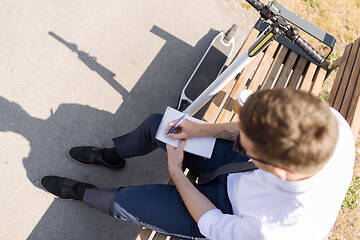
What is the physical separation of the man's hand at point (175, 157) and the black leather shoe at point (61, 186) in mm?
880

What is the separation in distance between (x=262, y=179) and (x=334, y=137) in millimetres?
509

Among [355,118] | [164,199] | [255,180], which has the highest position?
[355,118]

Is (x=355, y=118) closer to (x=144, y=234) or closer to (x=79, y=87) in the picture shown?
(x=144, y=234)

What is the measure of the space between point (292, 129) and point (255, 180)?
600 mm

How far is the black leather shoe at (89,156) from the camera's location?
2537 millimetres

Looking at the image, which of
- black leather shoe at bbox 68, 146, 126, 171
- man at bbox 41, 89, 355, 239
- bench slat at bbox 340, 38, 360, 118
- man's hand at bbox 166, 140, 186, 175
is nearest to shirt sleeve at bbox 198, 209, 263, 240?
man at bbox 41, 89, 355, 239

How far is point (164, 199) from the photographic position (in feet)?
6.08

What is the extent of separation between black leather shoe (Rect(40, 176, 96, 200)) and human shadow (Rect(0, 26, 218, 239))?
0.08m

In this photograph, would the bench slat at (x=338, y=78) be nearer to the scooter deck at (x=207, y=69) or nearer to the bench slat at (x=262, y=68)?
the bench slat at (x=262, y=68)

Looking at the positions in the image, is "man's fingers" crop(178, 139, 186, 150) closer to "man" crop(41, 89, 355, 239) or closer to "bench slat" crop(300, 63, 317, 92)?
"man" crop(41, 89, 355, 239)

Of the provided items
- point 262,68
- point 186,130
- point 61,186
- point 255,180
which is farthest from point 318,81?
point 61,186

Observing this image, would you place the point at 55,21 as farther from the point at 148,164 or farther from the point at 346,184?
the point at 346,184

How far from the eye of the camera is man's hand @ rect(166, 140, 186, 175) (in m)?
1.91

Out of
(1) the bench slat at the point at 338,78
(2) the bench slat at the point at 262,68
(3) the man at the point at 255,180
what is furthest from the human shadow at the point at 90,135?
(1) the bench slat at the point at 338,78
